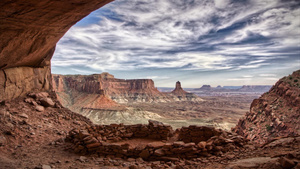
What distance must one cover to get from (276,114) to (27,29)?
25391 mm

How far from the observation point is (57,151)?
349 inches

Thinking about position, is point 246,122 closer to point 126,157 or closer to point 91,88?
point 126,157

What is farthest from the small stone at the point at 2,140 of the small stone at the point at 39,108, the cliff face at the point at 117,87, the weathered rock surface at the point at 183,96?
the weathered rock surface at the point at 183,96

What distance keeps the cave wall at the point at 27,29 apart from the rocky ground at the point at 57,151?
183cm

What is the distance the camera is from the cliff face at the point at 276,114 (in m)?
17.1

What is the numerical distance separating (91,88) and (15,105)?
79.6 metres

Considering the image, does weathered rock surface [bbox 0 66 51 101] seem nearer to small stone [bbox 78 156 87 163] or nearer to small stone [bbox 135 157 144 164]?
small stone [bbox 78 156 87 163]

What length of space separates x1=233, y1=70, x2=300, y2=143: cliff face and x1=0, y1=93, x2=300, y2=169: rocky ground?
40.4 feet

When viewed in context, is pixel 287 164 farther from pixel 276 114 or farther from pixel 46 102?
pixel 276 114

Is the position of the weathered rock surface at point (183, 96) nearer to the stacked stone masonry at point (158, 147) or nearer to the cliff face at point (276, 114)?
the cliff face at point (276, 114)

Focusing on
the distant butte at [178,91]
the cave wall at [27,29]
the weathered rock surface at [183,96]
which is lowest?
the weathered rock surface at [183,96]

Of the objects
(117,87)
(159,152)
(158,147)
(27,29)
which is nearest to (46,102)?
(27,29)

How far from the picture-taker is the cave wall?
→ 20.8 ft

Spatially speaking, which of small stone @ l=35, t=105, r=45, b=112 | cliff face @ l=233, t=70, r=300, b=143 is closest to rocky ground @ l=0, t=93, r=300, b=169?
small stone @ l=35, t=105, r=45, b=112
